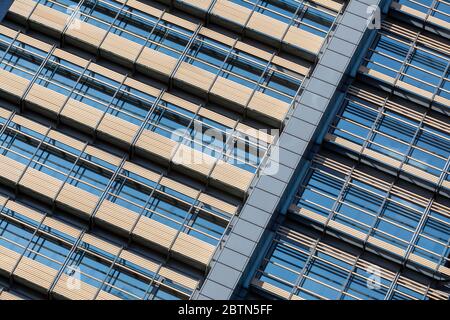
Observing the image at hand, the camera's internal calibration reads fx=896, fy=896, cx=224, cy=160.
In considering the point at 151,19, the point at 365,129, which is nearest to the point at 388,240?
the point at 365,129

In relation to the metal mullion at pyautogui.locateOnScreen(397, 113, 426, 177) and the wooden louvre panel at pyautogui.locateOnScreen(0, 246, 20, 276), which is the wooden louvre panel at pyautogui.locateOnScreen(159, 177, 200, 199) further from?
the metal mullion at pyautogui.locateOnScreen(397, 113, 426, 177)

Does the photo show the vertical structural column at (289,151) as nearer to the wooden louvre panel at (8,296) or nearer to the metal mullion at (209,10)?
the metal mullion at (209,10)

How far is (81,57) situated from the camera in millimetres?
61438

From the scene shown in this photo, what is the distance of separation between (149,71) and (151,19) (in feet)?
14.2

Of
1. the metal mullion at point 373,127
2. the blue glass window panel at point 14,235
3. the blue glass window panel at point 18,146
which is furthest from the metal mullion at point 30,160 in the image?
the metal mullion at point 373,127

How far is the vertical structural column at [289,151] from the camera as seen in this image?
5494 cm

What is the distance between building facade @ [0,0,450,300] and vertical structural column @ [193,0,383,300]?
10 cm

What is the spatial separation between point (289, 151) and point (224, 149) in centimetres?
423

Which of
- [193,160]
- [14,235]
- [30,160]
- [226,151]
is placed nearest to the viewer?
[14,235]

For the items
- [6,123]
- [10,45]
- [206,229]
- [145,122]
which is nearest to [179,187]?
[206,229]

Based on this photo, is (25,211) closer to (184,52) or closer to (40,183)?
(40,183)

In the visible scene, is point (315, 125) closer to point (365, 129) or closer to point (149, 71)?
point (365, 129)

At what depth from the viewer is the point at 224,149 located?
58281mm

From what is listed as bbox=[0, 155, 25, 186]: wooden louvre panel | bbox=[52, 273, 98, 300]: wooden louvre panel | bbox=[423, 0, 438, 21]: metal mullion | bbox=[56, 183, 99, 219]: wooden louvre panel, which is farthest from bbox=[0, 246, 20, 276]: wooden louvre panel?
bbox=[423, 0, 438, 21]: metal mullion
